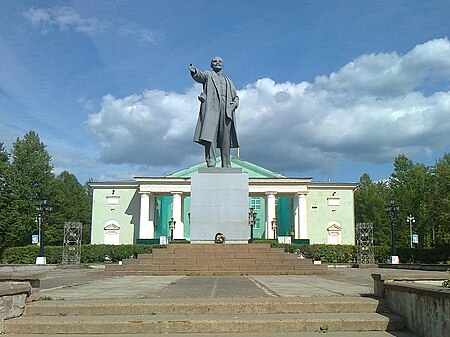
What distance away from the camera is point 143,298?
7.86 m

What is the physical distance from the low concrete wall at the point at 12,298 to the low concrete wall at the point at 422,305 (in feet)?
18.3

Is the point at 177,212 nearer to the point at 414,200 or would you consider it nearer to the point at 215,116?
the point at 414,200

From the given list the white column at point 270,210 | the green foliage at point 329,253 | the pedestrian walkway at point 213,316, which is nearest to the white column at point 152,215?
the white column at point 270,210

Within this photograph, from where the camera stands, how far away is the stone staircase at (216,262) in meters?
16.4

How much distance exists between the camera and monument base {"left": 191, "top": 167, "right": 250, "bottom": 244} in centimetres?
1975

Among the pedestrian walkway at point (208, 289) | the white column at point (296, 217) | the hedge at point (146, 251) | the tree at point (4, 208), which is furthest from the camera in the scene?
the white column at point (296, 217)

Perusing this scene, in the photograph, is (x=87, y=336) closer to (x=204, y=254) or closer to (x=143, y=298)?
(x=143, y=298)

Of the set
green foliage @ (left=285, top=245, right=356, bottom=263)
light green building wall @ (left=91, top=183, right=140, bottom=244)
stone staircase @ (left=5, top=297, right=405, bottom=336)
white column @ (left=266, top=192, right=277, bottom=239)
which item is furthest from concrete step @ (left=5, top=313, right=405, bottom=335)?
light green building wall @ (left=91, top=183, right=140, bottom=244)

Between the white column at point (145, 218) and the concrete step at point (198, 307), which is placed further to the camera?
the white column at point (145, 218)

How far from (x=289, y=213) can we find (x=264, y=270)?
170 feet

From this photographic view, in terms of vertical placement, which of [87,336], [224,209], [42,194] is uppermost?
[42,194]

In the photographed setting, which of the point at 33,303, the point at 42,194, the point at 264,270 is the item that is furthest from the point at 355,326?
the point at 42,194

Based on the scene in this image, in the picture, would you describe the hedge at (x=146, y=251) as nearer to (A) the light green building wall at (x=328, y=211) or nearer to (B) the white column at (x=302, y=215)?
(B) the white column at (x=302, y=215)

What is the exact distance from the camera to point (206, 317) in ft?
21.7
